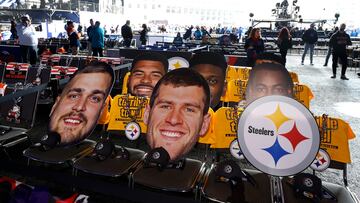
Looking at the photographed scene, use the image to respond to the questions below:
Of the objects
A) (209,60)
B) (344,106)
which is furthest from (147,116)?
(344,106)

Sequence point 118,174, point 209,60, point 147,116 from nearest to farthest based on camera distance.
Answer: point 118,174 < point 147,116 < point 209,60

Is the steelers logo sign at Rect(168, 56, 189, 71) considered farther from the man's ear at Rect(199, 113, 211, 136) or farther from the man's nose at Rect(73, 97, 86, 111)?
the man's ear at Rect(199, 113, 211, 136)

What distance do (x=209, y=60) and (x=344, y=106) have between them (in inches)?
147

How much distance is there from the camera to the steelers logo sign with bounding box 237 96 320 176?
6.62 feet

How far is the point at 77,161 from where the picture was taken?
2564mm

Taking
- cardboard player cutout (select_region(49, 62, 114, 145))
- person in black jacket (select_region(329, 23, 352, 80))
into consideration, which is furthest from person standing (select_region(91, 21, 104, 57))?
person in black jacket (select_region(329, 23, 352, 80))

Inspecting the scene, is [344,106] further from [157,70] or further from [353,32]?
[353,32]

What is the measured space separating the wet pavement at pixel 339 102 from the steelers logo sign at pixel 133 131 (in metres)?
2.04

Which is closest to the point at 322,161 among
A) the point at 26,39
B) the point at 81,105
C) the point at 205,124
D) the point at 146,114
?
the point at 205,124

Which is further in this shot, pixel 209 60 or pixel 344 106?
pixel 344 106

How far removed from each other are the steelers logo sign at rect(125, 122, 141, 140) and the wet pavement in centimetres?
204

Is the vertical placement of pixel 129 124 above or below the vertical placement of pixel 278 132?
below

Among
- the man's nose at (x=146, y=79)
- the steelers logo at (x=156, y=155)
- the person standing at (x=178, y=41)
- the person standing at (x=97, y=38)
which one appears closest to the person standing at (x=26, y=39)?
the person standing at (x=97, y=38)

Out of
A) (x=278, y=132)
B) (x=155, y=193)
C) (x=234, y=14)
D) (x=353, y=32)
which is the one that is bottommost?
(x=155, y=193)
